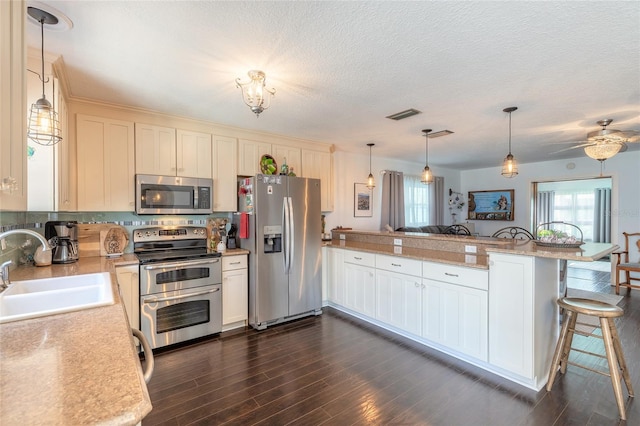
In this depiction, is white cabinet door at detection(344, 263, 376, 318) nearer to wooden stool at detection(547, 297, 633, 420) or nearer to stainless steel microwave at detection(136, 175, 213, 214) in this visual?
wooden stool at detection(547, 297, 633, 420)

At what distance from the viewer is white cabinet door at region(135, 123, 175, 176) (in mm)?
3133

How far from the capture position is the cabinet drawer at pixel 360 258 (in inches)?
139

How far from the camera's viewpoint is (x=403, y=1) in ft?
4.96

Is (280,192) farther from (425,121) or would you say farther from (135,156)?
(425,121)

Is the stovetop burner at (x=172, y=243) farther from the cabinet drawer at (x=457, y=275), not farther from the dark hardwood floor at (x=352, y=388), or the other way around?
the cabinet drawer at (x=457, y=275)

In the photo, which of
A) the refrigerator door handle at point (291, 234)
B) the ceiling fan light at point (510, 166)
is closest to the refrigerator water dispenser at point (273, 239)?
the refrigerator door handle at point (291, 234)

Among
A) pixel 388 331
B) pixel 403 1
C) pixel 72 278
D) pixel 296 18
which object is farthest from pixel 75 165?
pixel 388 331

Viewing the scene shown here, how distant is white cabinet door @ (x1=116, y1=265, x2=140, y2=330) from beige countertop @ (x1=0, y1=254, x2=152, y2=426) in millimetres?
1587

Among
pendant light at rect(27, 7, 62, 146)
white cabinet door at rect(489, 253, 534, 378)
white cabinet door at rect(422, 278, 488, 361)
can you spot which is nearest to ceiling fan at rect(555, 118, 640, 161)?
white cabinet door at rect(489, 253, 534, 378)

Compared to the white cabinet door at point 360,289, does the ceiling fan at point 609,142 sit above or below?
above

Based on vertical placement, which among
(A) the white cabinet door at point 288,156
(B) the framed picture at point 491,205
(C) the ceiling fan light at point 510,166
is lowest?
(B) the framed picture at point 491,205

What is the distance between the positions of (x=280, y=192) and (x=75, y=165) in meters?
2.02

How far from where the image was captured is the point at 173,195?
330 centimetres

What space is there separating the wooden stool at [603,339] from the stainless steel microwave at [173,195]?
3.57 metres
